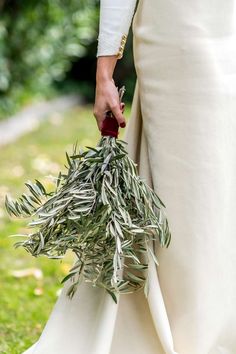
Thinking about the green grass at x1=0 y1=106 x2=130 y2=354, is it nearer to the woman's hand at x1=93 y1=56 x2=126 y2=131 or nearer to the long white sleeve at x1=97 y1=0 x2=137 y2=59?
the woman's hand at x1=93 y1=56 x2=126 y2=131

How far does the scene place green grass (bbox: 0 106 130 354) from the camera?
12.7 ft

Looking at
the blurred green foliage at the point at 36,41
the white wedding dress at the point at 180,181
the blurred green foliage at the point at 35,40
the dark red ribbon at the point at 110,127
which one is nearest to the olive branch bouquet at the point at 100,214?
the dark red ribbon at the point at 110,127

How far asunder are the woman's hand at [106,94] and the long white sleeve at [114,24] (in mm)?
37

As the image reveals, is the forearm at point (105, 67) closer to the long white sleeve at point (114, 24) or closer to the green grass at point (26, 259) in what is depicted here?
the long white sleeve at point (114, 24)

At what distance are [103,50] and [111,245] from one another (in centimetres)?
66

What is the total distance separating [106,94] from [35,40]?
254 inches

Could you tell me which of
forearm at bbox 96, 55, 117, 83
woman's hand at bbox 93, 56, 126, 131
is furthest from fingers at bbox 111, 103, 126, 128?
forearm at bbox 96, 55, 117, 83

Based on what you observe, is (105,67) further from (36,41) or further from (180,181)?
(36,41)

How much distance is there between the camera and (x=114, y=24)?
2.89 m

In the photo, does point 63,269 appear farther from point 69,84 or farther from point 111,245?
point 69,84

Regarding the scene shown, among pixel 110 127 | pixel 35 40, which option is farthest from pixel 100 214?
pixel 35 40

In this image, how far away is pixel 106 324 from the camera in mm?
3047

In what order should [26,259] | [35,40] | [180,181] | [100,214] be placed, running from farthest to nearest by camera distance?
[35,40] < [26,259] < [180,181] < [100,214]

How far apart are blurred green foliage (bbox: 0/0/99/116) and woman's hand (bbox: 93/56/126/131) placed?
18.0ft
